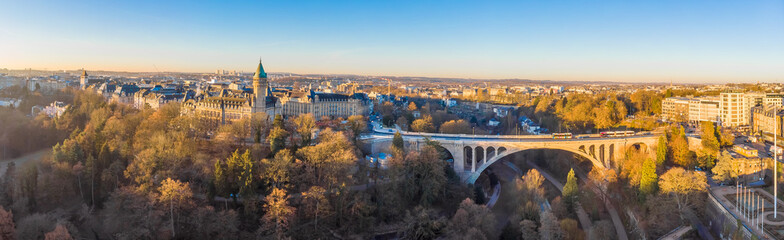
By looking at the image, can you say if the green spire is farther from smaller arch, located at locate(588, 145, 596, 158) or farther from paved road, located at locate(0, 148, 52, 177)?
smaller arch, located at locate(588, 145, 596, 158)

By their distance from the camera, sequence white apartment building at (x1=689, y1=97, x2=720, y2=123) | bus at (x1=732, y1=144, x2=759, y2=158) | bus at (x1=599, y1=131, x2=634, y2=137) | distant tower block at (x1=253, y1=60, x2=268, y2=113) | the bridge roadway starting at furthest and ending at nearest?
1. white apartment building at (x1=689, y1=97, x2=720, y2=123)
2. distant tower block at (x1=253, y1=60, x2=268, y2=113)
3. bus at (x1=599, y1=131, x2=634, y2=137)
4. the bridge roadway
5. bus at (x1=732, y1=144, x2=759, y2=158)

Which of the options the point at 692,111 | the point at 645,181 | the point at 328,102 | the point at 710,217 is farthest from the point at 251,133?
the point at 692,111

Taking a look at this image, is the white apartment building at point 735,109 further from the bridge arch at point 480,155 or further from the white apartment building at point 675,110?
the bridge arch at point 480,155

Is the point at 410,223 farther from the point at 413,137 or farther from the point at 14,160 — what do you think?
the point at 14,160

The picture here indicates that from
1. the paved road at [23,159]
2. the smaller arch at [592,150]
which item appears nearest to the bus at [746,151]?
the smaller arch at [592,150]

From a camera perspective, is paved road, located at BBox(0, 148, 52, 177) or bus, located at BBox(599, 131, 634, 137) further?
bus, located at BBox(599, 131, 634, 137)

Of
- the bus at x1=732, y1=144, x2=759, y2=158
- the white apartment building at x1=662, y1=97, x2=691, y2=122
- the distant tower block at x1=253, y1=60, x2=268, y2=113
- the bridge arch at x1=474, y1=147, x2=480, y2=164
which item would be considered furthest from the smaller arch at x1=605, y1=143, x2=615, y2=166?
the distant tower block at x1=253, y1=60, x2=268, y2=113

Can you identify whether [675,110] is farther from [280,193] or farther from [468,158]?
[280,193]

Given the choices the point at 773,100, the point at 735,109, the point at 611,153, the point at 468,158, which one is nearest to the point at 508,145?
the point at 468,158
